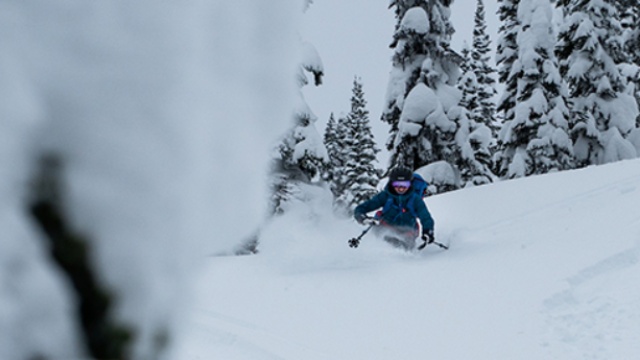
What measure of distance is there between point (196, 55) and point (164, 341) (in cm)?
47

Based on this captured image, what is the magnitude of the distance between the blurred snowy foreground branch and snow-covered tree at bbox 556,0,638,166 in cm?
2292

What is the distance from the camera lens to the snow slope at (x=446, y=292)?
513 centimetres

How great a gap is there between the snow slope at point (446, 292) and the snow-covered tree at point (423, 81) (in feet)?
24.3

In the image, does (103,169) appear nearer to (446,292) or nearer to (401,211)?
(446,292)

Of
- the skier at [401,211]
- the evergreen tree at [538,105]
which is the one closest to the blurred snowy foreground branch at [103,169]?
the skier at [401,211]

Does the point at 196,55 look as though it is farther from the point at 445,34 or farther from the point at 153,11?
the point at 445,34

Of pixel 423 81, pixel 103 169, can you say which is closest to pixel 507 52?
pixel 423 81

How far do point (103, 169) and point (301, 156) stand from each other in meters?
12.8

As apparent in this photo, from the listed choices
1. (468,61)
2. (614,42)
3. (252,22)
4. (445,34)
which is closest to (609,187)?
(445,34)

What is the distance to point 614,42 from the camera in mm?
21219

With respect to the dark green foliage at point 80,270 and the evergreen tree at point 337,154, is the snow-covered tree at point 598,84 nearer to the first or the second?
the evergreen tree at point 337,154

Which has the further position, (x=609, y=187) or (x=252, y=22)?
(x=609, y=187)

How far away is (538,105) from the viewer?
20906mm

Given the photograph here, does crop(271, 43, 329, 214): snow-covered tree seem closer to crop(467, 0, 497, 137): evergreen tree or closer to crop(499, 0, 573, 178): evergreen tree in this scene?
crop(499, 0, 573, 178): evergreen tree
